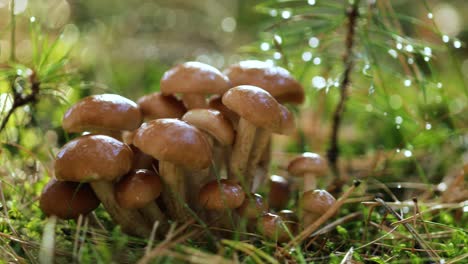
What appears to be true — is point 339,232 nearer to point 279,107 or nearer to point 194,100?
point 279,107

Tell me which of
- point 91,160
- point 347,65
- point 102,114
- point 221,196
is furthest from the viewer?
point 347,65

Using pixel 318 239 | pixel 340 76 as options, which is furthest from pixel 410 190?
pixel 318 239

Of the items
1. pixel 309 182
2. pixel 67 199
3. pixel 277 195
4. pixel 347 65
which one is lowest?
pixel 277 195

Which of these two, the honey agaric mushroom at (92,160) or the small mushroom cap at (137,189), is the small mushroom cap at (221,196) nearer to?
the small mushroom cap at (137,189)

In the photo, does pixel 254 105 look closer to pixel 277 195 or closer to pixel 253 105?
pixel 253 105

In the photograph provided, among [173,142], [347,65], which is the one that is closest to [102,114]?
[173,142]

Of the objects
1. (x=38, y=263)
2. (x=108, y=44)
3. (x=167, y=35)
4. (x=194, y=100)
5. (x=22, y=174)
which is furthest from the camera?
(x=167, y=35)

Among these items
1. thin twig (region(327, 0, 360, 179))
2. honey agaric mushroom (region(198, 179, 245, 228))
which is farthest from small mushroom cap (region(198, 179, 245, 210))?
thin twig (region(327, 0, 360, 179))
